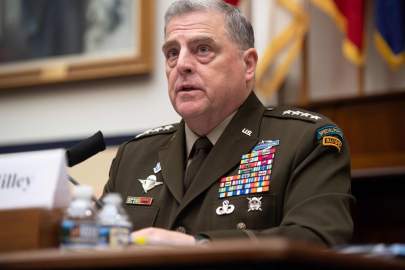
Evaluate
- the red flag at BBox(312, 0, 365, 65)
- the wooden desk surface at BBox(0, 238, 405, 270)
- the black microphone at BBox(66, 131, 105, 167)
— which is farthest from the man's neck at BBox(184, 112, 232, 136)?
the red flag at BBox(312, 0, 365, 65)

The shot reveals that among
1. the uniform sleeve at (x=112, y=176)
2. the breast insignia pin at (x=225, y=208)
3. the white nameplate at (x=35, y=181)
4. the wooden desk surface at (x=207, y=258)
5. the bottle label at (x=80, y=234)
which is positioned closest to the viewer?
the wooden desk surface at (x=207, y=258)

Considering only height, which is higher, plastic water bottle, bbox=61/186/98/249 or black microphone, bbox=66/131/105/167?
black microphone, bbox=66/131/105/167

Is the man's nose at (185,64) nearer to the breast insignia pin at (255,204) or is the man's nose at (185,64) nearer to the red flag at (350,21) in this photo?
the breast insignia pin at (255,204)

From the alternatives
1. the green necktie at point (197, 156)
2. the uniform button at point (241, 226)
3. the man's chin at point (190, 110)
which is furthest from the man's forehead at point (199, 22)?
the uniform button at point (241, 226)

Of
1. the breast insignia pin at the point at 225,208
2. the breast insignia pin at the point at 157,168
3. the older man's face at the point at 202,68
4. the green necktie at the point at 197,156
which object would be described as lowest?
the breast insignia pin at the point at 225,208

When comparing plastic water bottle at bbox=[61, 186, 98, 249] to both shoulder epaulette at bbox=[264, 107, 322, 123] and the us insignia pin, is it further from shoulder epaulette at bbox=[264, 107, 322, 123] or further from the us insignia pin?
shoulder epaulette at bbox=[264, 107, 322, 123]

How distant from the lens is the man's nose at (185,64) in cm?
309

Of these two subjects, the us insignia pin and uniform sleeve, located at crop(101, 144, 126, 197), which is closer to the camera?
the us insignia pin

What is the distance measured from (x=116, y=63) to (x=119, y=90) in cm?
20

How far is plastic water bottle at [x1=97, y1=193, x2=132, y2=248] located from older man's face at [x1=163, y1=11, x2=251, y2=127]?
1.08 meters

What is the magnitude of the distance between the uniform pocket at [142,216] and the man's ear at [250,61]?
2.20 ft

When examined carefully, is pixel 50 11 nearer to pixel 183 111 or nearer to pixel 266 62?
pixel 266 62

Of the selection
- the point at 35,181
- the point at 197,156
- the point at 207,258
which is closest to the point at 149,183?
the point at 197,156

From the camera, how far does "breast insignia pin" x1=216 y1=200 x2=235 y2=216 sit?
277 centimetres
